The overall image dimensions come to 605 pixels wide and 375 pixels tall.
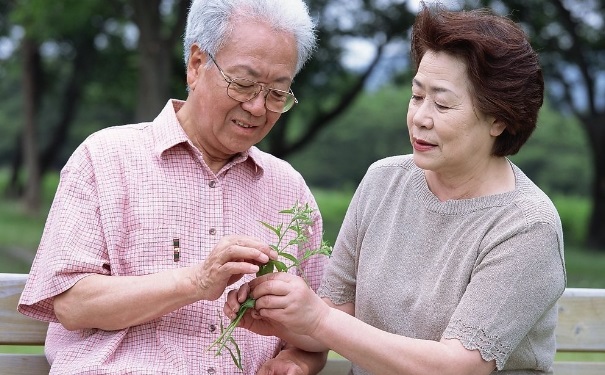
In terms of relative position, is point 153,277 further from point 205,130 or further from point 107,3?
point 107,3

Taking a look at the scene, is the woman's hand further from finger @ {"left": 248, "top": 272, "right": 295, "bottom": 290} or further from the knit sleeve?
the knit sleeve

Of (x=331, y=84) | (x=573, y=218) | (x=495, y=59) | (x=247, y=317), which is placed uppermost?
(x=495, y=59)

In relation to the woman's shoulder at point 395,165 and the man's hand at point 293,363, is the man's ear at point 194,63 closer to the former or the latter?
the woman's shoulder at point 395,165

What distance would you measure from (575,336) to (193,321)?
1.47 meters

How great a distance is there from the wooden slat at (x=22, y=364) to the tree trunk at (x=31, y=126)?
53.5 feet

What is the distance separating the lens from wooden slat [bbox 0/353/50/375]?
133 inches

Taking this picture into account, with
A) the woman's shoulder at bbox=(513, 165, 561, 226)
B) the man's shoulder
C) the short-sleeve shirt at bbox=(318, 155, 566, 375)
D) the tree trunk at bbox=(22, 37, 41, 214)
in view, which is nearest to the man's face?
the man's shoulder

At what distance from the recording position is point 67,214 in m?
2.95

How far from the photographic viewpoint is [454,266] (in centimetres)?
289

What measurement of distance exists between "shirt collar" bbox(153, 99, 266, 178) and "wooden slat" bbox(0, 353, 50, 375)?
2.82 ft

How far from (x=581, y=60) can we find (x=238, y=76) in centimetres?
1345

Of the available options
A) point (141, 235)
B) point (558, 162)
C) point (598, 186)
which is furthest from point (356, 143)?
point (141, 235)

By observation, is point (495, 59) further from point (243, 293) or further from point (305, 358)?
point (305, 358)

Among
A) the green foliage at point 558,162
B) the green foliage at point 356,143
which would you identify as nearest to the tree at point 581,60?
the green foliage at point 558,162
